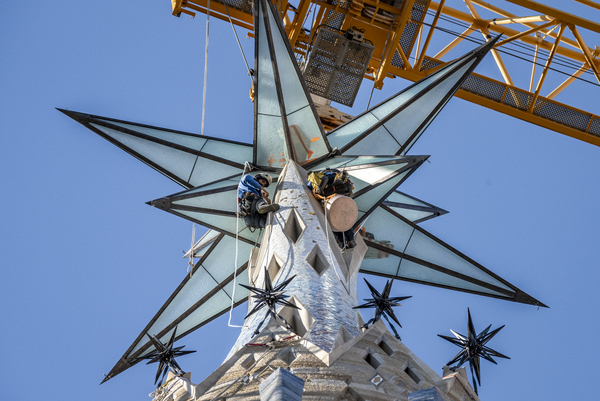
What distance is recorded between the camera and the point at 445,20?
29234mm

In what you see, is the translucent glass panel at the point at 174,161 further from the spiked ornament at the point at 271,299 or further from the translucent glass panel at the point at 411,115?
the spiked ornament at the point at 271,299

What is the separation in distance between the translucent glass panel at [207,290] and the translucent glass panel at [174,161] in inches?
68.6

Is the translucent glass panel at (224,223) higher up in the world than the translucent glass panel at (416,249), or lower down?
lower down

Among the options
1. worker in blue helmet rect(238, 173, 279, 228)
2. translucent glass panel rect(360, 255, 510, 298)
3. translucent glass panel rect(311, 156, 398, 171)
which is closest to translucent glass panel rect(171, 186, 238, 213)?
worker in blue helmet rect(238, 173, 279, 228)

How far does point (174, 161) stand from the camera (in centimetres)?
1920

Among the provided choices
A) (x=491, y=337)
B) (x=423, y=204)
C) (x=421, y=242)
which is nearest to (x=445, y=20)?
(x=423, y=204)

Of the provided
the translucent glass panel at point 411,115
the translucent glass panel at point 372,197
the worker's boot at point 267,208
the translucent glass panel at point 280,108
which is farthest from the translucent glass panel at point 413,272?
the worker's boot at point 267,208

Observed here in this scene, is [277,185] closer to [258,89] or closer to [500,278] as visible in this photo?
[258,89]

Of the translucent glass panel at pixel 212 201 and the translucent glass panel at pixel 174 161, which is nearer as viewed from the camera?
the translucent glass panel at pixel 212 201

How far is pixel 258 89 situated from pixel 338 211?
4194 mm

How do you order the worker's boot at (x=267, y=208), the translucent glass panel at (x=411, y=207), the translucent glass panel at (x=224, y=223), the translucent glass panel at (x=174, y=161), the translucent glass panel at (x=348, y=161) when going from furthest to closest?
the translucent glass panel at (x=411, y=207) → the translucent glass panel at (x=174, y=161) → the translucent glass panel at (x=224, y=223) → the worker's boot at (x=267, y=208) → the translucent glass panel at (x=348, y=161)

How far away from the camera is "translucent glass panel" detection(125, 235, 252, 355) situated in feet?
64.3

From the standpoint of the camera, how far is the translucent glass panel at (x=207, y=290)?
19594 millimetres

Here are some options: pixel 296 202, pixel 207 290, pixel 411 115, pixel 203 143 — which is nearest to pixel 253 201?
pixel 296 202
